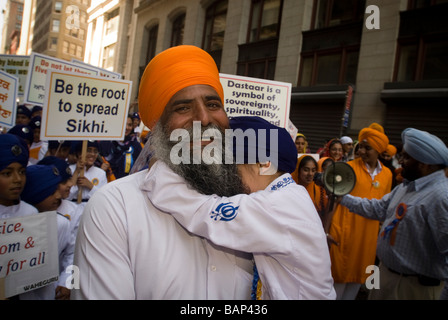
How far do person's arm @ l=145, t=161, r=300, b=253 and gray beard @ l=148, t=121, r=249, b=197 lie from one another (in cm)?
14

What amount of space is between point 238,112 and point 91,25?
7372mm

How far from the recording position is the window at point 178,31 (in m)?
21.0

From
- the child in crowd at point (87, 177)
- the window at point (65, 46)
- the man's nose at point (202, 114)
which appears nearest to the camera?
the man's nose at point (202, 114)

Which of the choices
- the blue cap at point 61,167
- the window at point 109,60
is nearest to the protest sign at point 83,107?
the blue cap at point 61,167

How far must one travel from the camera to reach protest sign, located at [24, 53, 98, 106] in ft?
19.0

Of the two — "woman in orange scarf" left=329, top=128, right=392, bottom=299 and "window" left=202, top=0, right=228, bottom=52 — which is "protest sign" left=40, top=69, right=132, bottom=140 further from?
"window" left=202, top=0, right=228, bottom=52

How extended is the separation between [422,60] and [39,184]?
34.7 ft

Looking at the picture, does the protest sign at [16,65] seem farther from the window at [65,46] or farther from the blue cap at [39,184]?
the window at [65,46]

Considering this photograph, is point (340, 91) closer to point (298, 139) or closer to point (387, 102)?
point (387, 102)

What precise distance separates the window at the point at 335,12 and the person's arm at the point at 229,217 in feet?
38.6

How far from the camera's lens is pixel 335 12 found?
11859 mm

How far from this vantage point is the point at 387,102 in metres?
9.98

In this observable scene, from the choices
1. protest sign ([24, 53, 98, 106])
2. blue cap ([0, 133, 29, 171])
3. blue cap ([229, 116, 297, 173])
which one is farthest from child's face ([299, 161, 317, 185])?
protest sign ([24, 53, 98, 106])

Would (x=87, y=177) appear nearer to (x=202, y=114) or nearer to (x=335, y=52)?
(x=202, y=114)
